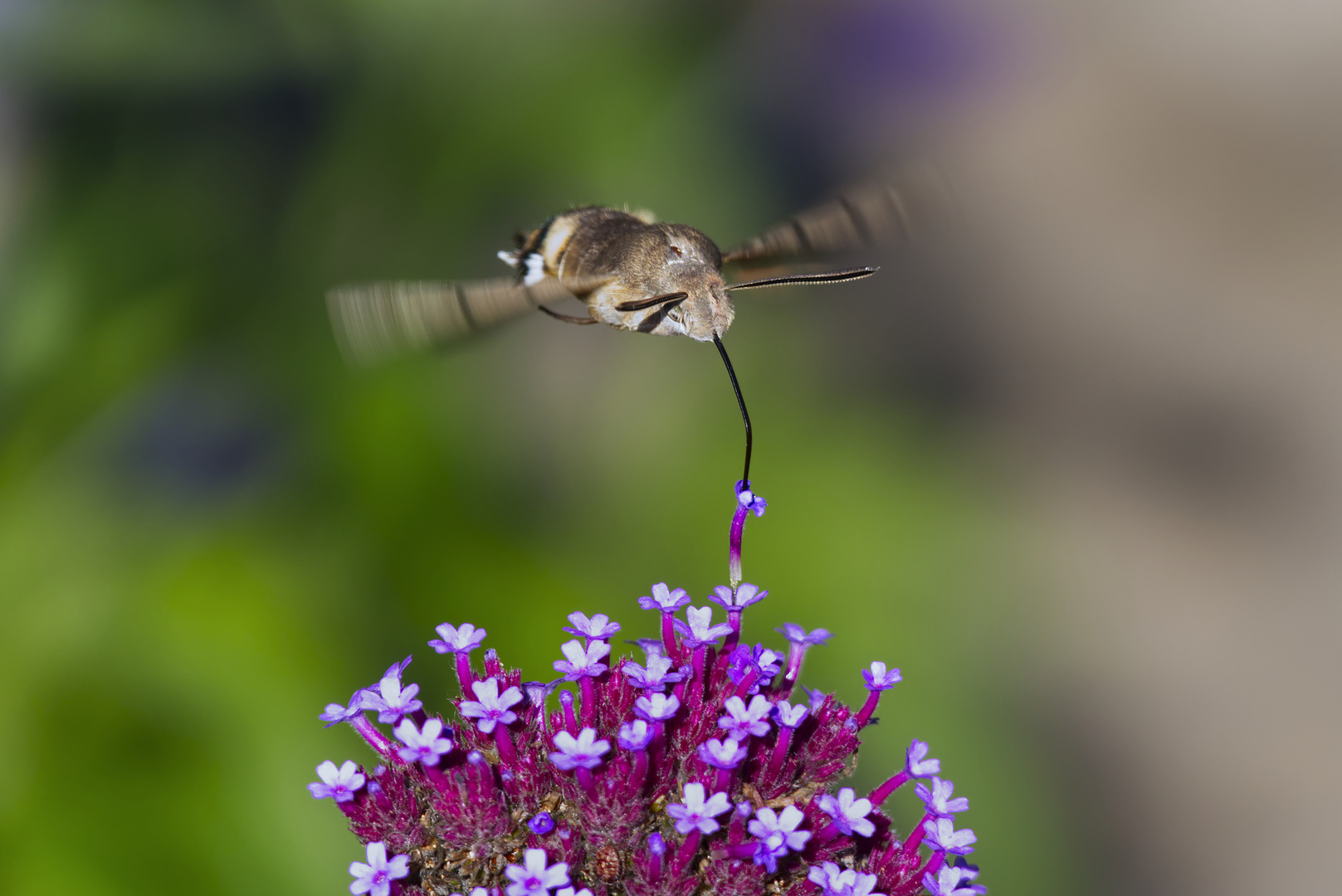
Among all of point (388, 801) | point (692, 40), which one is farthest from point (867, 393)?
point (388, 801)

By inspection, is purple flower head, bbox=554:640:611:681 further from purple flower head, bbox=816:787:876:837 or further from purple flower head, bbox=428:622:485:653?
purple flower head, bbox=816:787:876:837

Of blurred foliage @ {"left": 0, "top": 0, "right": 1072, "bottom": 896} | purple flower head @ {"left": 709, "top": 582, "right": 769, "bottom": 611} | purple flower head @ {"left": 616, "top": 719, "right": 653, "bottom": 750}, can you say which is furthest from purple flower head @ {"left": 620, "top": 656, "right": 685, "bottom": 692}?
blurred foliage @ {"left": 0, "top": 0, "right": 1072, "bottom": 896}

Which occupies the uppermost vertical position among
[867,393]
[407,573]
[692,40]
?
[692,40]

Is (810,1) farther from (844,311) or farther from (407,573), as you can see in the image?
(407,573)

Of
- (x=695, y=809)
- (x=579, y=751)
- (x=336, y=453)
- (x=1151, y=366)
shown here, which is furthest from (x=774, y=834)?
(x=1151, y=366)

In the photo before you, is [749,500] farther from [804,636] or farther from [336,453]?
[336,453]

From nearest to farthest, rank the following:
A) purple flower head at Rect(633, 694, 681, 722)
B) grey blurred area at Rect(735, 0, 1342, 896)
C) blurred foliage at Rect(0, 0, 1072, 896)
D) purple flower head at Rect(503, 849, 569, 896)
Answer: purple flower head at Rect(503, 849, 569, 896) < purple flower head at Rect(633, 694, 681, 722) < blurred foliage at Rect(0, 0, 1072, 896) < grey blurred area at Rect(735, 0, 1342, 896)
